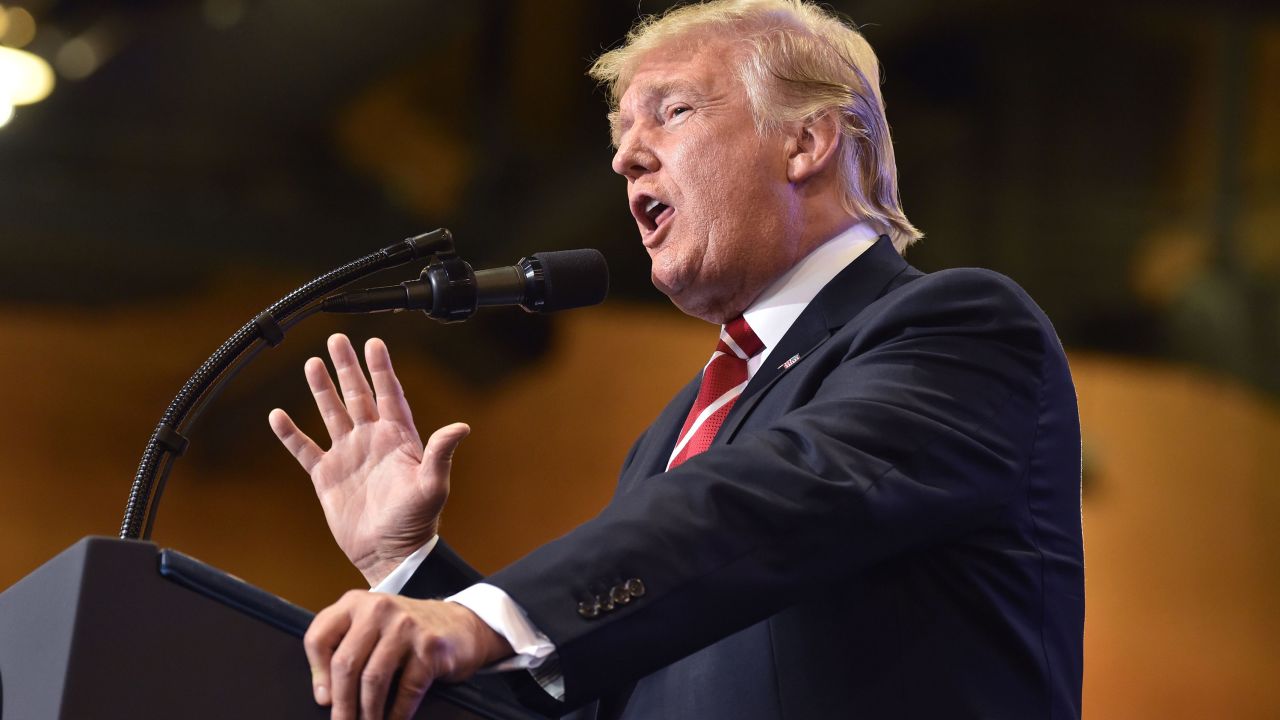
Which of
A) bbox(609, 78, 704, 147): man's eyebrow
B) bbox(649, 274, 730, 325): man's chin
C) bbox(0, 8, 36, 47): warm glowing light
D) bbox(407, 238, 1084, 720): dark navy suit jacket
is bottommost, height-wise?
bbox(407, 238, 1084, 720): dark navy suit jacket

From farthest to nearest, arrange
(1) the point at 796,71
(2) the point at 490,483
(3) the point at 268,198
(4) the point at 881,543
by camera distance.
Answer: (2) the point at 490,483 → (3) the point at 268,198 → (1) the point at 796,71 → (4) the point at 881,543

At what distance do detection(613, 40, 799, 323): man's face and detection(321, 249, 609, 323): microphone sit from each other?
238 mm

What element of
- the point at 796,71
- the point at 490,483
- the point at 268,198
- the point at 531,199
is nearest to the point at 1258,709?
the point at 490,483

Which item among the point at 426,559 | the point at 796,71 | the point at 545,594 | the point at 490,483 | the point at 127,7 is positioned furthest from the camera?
the point at 490,483

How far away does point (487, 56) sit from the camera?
3.86 meters

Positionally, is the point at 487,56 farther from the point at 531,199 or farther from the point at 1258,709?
the point at 1258,709

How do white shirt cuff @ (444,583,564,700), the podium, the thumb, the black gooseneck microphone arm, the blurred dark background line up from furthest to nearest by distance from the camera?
the blurred dark background → the thumb → the black gooseneck microphone arm → white shirt cuff @ (444,583,564,700) → the podium

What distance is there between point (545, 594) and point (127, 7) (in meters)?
2.95

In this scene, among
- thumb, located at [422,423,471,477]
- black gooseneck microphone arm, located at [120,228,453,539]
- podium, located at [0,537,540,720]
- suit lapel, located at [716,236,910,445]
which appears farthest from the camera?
suit lapel, located at [716,236,910,445]

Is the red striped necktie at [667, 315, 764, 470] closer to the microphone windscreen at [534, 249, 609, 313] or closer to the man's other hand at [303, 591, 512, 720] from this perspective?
the microphone windscreen at [534, 249, 609, 313]

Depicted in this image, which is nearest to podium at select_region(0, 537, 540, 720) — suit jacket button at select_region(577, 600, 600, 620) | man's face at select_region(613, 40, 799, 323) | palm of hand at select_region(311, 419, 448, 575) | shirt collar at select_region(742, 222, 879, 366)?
suit jacket button at select_region(577, 600, 600, 620)

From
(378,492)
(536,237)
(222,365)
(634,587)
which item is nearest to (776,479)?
(634,587)

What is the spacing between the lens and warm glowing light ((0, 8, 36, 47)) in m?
3.28

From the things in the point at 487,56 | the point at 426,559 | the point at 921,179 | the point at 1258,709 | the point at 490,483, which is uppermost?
the point at 487,56
